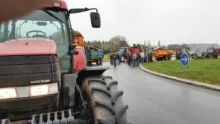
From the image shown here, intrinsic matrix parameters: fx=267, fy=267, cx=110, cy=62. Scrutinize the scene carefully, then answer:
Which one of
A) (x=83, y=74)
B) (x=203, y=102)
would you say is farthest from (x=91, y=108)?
(x=203, y=102)

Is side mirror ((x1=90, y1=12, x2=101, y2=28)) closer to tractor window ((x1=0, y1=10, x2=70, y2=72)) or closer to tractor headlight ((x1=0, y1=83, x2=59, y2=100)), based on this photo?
tractor window ((x1=0, y1=10, x2=70, y2=72))

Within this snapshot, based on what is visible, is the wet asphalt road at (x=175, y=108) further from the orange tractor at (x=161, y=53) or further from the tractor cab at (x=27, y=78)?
the orange tractor at (x=161, y=53)

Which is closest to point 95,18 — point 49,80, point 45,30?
point 45,30

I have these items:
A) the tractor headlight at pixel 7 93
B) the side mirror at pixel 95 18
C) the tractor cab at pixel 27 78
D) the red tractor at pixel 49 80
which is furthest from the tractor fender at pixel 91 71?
the tractor headlight at pixel 7 93

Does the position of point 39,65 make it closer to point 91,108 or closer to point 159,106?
point 91,108

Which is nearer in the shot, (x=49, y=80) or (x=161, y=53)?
(x=49, y=80)

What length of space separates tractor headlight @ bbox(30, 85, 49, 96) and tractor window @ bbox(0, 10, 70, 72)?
1.25 metres

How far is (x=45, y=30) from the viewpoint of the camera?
4.45 meters

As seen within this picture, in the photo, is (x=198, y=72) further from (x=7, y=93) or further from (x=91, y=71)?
(x=7, y=93)

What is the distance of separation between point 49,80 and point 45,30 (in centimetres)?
148

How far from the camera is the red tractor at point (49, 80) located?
3055 mm

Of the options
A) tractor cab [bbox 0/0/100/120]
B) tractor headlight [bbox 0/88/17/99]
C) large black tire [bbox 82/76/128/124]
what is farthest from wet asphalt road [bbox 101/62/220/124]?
tractor headlight [bbox 0/88/17/99]

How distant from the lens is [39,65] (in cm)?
314

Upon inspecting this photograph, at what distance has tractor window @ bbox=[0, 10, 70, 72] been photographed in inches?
160
